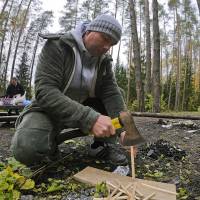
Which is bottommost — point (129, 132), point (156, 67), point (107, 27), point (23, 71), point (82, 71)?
point (129, 132)

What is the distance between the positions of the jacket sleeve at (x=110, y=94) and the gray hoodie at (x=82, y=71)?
0.75 feet

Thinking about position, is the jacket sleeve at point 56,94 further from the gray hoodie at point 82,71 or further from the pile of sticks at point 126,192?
the pile of sticks at point 126,192

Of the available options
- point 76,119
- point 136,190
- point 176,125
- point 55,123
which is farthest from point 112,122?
point 176,125

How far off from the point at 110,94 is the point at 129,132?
0.95m

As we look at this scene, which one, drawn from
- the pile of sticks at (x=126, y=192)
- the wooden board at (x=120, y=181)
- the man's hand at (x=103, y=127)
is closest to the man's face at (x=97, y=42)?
the man's hand at (x=103, y=127)

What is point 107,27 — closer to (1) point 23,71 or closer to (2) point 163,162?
(2) point 163,162

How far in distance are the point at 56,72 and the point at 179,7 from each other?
3940 centimetres

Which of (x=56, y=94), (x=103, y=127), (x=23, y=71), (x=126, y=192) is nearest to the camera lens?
(x=126, y=192)

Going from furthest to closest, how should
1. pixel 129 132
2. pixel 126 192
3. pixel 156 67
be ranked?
1. pixel 156 67
2. pixel 129 132
3. pixel 126 192

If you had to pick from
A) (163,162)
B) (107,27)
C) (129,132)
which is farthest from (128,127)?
(163,162)

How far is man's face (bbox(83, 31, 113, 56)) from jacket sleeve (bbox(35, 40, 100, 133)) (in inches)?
8.9

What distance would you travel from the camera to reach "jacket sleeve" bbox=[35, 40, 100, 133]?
291 centimetres

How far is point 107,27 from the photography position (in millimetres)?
3057

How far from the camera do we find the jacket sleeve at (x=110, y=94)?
3.65 metres
